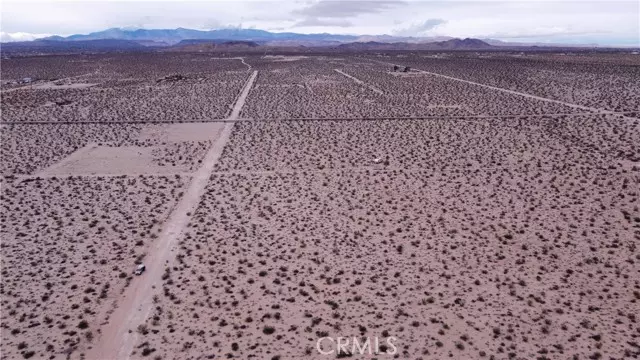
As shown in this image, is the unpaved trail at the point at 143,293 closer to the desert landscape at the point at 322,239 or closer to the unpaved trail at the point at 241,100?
the desert landscape at the point at 322,239

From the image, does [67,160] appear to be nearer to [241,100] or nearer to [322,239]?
[322,239]

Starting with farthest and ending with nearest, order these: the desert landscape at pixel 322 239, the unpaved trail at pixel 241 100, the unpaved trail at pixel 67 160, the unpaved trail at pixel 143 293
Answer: the unpaved trail at pixel 241 100
the unpaved trail at pixel 67 160
the desert landscape at pixel 322 239
the unpaved trail at pixel 143 293

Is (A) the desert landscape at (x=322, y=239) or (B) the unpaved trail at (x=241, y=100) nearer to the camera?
(A) the desert landscape at (x=322, y=239)

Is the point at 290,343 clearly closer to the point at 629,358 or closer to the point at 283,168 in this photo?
the point at 629,358

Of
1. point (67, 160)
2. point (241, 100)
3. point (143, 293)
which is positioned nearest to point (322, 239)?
point (143, 293)

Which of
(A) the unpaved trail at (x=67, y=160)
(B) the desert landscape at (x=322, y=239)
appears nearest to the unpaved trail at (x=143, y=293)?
(B) the desert landscape at (x=322, y=239)
